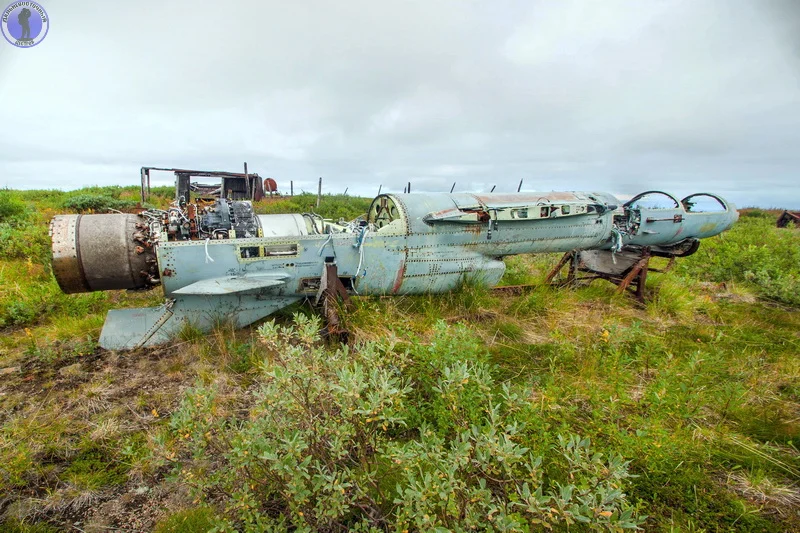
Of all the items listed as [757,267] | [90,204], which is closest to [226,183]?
[90,204]

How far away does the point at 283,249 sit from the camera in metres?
4.60

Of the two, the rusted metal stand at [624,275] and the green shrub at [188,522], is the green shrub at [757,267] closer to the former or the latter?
the rusted metal stand at [624,275]

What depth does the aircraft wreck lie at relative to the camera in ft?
13.5

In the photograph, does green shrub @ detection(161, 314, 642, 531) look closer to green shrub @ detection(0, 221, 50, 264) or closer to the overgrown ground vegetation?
the overgrown ground vegetation

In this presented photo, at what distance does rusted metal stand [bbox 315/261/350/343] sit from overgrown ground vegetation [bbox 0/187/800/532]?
206mm

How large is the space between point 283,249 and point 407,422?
2.77m

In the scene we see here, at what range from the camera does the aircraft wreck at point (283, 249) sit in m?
4.12

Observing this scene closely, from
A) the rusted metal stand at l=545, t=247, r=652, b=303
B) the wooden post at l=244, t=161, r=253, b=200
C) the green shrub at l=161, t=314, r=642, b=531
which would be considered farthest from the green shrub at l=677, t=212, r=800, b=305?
the wooden post at l=244, t=161, r=253, b=200

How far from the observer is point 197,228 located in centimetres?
459

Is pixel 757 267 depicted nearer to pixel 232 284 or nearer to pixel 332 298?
pixel 332 298

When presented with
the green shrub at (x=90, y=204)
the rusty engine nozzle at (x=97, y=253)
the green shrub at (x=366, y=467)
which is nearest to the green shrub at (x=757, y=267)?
the green shrub at (x=366, y=467)

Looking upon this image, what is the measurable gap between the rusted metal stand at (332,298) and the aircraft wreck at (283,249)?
1.0 inches

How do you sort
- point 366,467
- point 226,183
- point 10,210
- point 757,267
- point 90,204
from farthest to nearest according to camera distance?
point 226,183
point 90,204
point 10,210
point 757,267
point 366,467

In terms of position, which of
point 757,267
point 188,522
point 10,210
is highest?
point 10,210
